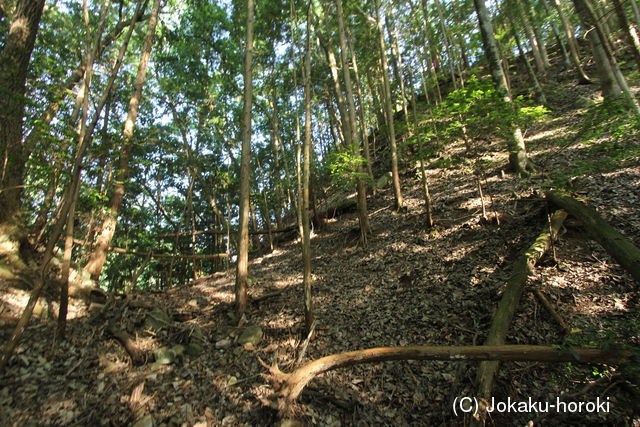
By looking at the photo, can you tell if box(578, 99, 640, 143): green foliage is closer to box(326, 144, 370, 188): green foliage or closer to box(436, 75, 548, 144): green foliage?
box(436, 75, 548, 144): green foliage

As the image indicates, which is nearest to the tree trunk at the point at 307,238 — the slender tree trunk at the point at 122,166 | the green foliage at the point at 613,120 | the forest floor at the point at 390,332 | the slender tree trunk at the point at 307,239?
the slender tree trunk at the point at 307,239

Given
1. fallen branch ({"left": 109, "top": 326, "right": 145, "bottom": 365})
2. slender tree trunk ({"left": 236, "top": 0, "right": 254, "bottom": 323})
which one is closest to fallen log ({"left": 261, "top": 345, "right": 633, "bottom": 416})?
Result: fallen branch ({"left": 109, "top": 326, "right": 145, "bottom": 365})

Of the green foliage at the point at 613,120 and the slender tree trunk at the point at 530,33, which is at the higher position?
the slender tree trunk at the point at 530,33

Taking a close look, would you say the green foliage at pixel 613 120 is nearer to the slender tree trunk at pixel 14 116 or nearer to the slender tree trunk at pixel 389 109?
the slender tree trunk at pixel 389 109

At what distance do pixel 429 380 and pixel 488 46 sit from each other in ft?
29.3

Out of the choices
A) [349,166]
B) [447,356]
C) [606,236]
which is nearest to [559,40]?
[349,166]

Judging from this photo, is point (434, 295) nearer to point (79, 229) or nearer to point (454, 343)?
point (454, 343)

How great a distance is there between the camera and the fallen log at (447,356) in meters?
2.59

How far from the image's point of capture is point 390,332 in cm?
506

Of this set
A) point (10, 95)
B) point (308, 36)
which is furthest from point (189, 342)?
point (308, 36)

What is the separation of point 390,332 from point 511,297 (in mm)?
2082

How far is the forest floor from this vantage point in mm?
3539

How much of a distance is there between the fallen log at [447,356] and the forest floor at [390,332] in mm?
201

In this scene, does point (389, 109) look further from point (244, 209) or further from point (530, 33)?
point (530, 33)
